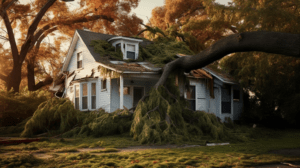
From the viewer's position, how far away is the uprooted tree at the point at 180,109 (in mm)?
8016

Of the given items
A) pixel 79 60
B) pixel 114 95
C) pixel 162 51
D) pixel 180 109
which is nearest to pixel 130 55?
pixel 162 51

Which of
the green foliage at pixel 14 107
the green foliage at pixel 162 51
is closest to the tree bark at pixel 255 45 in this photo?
the green foliage at pixel 162 51

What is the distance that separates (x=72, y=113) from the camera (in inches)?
523

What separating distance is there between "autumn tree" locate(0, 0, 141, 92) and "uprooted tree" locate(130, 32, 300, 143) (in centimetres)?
1669

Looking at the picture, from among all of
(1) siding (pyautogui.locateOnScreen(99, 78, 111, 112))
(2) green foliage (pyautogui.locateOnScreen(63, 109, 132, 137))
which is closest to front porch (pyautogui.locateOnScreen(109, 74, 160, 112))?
(1) siding (pyautogui.locateOnScreen(99, 78, 111, 112))

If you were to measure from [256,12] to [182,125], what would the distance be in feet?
21.7

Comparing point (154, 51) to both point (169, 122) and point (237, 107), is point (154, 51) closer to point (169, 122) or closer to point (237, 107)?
point (237, 107)

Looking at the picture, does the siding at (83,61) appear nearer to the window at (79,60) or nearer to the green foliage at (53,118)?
the window at (79,60)

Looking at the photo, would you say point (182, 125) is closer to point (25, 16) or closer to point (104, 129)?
point (104, 129)

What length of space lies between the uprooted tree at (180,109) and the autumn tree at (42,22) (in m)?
16.7

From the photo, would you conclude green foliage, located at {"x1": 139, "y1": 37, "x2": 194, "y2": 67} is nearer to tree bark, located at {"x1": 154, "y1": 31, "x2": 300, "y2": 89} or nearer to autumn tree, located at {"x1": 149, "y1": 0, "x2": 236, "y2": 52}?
autumn tree, located at {"x1": 149, "y1": 0, "x2": 236, "y2": 52}

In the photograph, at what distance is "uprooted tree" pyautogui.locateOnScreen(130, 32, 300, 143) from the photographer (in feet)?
26.3

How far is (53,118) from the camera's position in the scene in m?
13.0

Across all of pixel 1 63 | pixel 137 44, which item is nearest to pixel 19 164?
pixel 137 44
